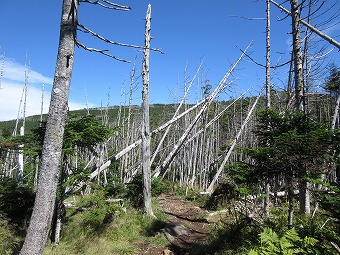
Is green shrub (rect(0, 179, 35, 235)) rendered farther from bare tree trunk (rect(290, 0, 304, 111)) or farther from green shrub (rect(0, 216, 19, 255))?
bare tree trunk (rect(290, 0, 304, 111))

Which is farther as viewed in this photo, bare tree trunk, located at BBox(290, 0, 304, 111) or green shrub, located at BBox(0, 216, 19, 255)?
bare tree trunk, located at BBox(290, 0, 304, 111)

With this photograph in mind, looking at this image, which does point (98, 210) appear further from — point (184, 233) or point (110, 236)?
point (184, 233)

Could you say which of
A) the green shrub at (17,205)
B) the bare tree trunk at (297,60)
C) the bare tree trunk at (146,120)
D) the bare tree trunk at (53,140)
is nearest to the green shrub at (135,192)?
the bare tree trunk at (146,120)

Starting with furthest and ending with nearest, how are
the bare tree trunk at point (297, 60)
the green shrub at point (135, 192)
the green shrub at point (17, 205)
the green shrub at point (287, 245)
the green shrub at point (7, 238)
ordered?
the green shrub at point (135, 192) → the green shrub at point (17, 205) → the bare tree trunk at point (297, 60) → the green shrub at point (7, 238) → the green shrub at point (287, 245)

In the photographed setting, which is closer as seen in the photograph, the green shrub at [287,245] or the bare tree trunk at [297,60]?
the green shrub at [287,245]

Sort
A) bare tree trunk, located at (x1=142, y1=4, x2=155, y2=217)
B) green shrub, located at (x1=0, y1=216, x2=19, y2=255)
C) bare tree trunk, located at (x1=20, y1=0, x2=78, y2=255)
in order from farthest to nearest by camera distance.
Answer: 1. bare tree trunk, located at (x1=142, y1=4, x2=155, y2=217)
2. green shrub, located at (x1=0, y1=216, x2=19, y2=255)
3. bare tree trunk, located at (x1=20, y1=0, x2=78, y2=255)

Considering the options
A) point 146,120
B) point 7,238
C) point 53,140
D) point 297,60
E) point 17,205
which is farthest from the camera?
point 146,120

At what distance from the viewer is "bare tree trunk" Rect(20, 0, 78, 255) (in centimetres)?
430

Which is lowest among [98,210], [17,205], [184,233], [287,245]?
[184,233]

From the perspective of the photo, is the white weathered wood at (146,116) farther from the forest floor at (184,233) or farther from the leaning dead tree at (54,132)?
the leaning dead tree at (54,132)

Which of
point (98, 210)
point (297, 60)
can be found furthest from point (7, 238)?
Answer: point (297, 60)

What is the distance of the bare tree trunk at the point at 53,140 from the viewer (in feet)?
14.1

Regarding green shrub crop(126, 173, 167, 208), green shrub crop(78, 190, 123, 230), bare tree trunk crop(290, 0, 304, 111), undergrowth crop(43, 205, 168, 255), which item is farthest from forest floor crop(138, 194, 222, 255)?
bare tree trunk crop(290, 0, 304, 111)

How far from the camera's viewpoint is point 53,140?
14.6 ft
